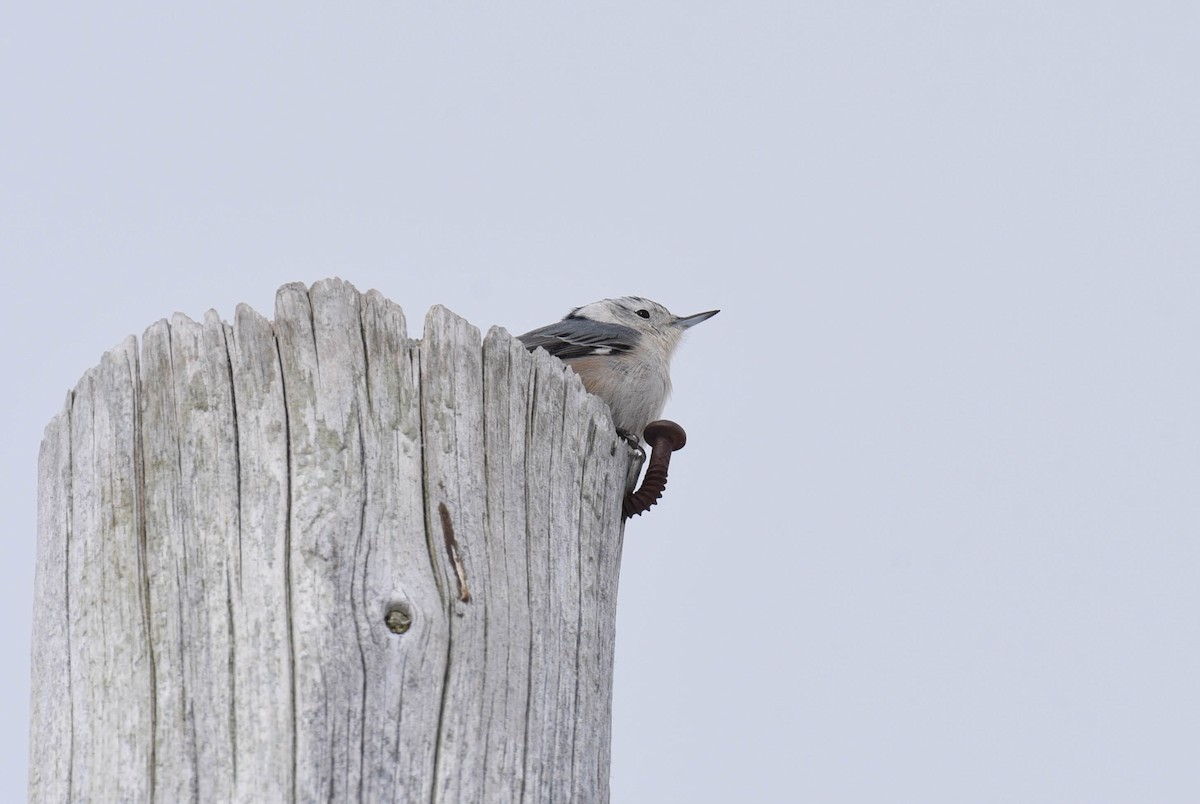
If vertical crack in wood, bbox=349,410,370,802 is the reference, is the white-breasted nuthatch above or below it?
above

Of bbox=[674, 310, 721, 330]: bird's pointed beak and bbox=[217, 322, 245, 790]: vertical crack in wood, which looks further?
bbox=[674, 310, 721, 330]: bird's pointed beak

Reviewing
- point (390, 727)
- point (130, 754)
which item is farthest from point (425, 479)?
point (130, 754)

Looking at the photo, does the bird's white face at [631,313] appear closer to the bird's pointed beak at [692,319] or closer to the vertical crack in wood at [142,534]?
the bird's pointed beak at [692,319]

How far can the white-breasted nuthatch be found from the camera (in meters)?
6.09

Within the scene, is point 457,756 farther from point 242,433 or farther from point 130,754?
point 242,433

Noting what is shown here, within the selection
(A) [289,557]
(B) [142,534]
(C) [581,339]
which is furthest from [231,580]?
(C) [581,339]

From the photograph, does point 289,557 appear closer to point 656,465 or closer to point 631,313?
point 656,465

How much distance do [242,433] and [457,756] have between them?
2.77 ft

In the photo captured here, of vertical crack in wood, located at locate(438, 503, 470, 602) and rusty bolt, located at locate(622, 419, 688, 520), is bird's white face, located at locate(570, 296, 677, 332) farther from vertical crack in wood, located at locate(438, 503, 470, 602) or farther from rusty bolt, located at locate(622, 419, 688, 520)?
vertical crack in wood, located at locate(438, 503, 470, 602)

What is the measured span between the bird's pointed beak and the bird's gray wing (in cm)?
87

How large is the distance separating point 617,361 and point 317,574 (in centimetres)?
357

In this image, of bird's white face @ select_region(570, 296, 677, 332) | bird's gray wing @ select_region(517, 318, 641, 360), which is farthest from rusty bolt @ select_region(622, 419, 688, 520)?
bird's white face @ select_region(570, 296, 677, 332)

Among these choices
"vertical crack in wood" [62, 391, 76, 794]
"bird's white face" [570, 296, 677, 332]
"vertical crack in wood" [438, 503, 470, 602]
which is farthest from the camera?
"bird's white face" [570, 296, 677, 332]

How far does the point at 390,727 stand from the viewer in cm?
268
